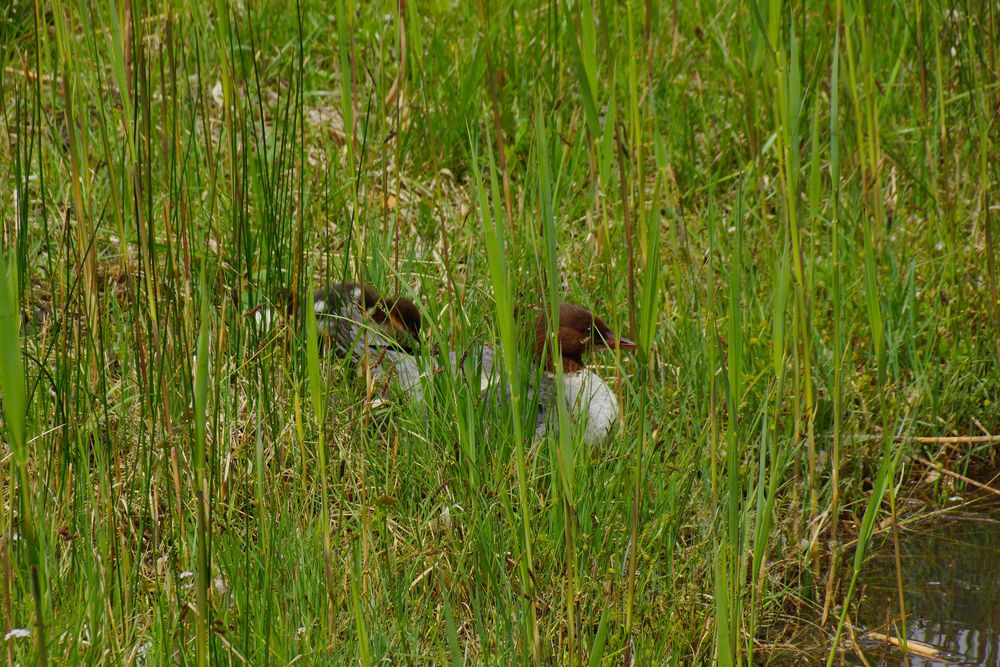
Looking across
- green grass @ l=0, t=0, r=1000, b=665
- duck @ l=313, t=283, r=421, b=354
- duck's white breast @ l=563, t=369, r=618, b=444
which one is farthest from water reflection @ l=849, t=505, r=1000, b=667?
duck @ l=313, t=283, r=421, b=354

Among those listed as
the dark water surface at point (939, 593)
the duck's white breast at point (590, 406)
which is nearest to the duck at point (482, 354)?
the duck's white breast at point (590, 406)

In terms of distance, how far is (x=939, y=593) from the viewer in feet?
8.30

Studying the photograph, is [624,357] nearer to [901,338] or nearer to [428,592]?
[901,338]

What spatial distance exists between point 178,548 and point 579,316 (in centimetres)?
144

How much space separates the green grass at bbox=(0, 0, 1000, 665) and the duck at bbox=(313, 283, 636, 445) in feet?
0.26

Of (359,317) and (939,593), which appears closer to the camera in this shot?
(939,593)

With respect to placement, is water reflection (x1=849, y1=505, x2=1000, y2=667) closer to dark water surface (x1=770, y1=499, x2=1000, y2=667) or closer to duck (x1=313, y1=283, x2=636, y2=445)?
dark water surface (x1=770, y1=499, x2=1000, y2=667)

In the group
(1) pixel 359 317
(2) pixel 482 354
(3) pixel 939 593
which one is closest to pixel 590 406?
(2) pixel 482 354

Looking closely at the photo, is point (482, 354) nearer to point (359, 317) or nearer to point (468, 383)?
point (468, 383)

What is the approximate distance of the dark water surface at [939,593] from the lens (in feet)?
7.59

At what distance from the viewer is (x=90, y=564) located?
191 cm

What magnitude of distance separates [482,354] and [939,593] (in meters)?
1.15

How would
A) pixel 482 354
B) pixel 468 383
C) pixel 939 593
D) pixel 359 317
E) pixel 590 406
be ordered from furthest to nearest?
1. pixel 359 317
2. pixel 590 406
3. pixel 482 354
4. pixel 939 593
5. pixel 468 383

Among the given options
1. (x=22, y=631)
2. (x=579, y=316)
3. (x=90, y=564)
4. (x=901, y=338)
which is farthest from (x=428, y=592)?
(x=901, y=338)
